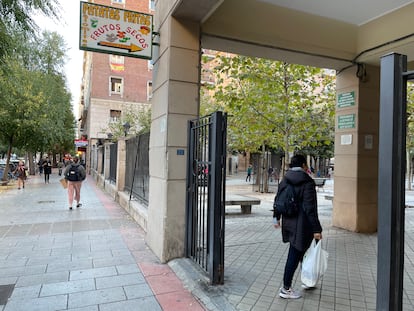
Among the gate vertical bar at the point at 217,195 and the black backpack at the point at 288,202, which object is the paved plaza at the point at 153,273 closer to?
the gate vertical bar at the point at 217,195

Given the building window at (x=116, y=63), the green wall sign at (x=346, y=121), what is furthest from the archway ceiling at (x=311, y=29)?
the building window at (x=116, y=63)

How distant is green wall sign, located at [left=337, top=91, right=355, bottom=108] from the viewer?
7.23 metres

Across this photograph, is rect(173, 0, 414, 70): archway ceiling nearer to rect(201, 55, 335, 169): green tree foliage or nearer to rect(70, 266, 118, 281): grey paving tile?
rect(201, 55, 335, 169): green tree foliage

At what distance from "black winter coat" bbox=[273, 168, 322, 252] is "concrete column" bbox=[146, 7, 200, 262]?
1.97 m

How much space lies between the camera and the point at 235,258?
5199 millimetres

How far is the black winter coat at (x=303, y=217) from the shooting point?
11.8 ft

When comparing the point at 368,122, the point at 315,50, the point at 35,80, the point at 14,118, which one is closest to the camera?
the point at 315,50

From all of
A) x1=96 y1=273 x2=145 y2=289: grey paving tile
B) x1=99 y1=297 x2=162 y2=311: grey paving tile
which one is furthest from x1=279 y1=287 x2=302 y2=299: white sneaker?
x1=96 y1=273 x2=145 y2=289: grey paving tile

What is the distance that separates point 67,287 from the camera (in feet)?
13.6

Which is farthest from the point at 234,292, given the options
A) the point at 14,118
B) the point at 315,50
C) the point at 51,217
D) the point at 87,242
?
the point at 14,118

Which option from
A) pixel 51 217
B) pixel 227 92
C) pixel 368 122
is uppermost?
pixel 227 92

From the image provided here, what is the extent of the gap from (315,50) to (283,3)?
3.71 ft

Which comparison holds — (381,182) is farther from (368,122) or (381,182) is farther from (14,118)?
(14,118)

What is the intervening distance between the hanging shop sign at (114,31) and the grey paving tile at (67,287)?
11.4ft
